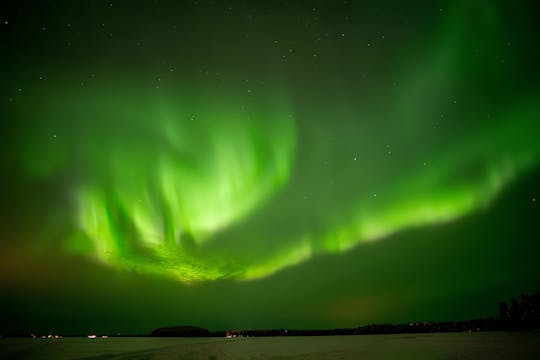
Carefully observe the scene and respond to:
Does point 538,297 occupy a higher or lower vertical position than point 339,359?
lower

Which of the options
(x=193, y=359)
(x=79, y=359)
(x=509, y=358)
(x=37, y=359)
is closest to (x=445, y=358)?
(x=509, y=358)

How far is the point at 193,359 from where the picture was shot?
68.6ft

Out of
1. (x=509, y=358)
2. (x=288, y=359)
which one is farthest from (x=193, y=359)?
(x=509, y=358)

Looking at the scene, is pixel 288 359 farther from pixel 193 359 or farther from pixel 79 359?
pixel 79 359

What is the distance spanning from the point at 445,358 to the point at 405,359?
1955 millimetres

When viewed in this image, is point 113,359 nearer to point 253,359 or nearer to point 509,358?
point 253,359

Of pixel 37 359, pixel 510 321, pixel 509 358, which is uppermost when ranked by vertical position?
pixel 37 359

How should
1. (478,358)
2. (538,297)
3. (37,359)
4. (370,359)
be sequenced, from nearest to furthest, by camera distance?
(478,358), (370,359), (37,359), (538,297)

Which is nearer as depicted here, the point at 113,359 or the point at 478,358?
the point at 478,358

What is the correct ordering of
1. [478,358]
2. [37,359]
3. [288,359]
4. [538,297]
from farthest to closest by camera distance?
[538,297] → [37,359] → [288,359] → [478,358]

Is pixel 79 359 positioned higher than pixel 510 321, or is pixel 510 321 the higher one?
pixel 79 359

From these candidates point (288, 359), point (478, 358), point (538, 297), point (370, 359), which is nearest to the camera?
point (478, 358)

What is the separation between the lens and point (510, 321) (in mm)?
123688

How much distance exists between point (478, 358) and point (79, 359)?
74.7ft
